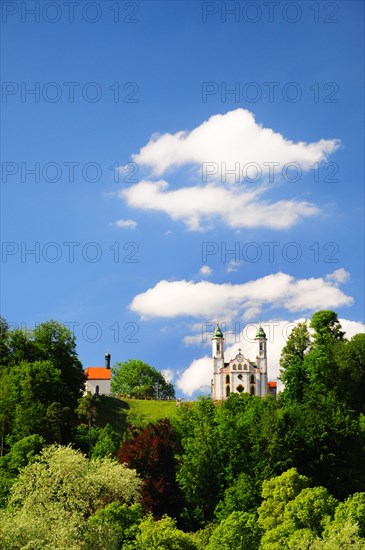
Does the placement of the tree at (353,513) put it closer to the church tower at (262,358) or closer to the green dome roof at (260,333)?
the church tower at (262,358)

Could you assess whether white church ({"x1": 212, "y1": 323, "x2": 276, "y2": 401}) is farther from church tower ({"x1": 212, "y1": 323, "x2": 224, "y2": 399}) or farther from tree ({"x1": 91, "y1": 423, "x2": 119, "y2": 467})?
tree ({"x1": 91, "y1": 423, "x2": 119, "y2": 467})

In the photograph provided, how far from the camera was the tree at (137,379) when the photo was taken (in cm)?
16712

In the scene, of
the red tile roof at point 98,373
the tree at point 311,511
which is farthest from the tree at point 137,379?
the tree at point 311,511

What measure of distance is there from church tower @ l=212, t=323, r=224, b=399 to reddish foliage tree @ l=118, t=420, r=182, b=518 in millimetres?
101008

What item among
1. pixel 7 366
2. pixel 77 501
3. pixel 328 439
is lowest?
pixel 77 501

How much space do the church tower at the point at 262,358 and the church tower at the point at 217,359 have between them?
8703 mm

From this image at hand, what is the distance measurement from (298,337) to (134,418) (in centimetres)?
2599

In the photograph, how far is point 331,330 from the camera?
95.0 meters

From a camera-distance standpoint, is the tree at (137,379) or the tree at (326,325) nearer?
the tree at (326,325)

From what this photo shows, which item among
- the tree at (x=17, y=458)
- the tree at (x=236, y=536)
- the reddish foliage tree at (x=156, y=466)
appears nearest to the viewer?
the tree at (x=236, y=536)

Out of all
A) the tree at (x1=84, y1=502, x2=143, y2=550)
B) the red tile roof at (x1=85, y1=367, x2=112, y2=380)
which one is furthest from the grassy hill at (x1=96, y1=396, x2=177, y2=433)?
the tree at (x1=84, y1=502, x2=143, y2=550)

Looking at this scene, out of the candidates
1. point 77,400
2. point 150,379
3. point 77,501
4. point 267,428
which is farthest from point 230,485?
point 150,379

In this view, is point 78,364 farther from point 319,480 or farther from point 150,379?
point 150,379

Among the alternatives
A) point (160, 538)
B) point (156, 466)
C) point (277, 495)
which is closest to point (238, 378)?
point (156, 466)
